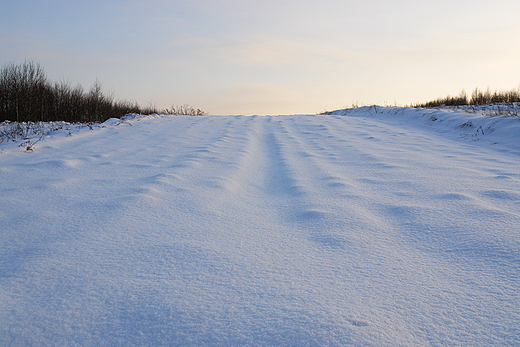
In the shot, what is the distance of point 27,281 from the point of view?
1242 millimetres

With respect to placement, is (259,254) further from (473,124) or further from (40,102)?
(40,102)

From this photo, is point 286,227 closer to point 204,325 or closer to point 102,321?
point 204,325

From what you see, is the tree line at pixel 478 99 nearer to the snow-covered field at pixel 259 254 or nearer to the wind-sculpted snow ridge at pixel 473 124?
the wind-sculpted snow ridge at pixel 473 124

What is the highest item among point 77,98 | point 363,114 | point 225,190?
point 77,98

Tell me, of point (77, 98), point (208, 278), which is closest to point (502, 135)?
point (208, 278)

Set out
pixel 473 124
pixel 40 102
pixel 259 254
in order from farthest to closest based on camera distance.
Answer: pixel 40 102, pixel 473 124, pixel 259 254

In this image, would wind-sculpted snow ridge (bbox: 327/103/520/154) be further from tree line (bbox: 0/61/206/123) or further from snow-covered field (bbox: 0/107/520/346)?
tree line (bbox: 0/61/206/123)

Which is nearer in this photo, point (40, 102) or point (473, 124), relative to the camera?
point (473, 124)

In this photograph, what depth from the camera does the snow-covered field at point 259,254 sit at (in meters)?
0.99

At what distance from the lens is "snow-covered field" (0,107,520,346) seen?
38.9 inches

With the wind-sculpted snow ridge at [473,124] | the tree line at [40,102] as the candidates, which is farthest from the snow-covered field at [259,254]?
the tree line at [40,102]

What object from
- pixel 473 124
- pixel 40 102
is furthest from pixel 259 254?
pixel 40 102

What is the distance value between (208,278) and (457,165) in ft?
10.2

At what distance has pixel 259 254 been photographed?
1488 millimetres
